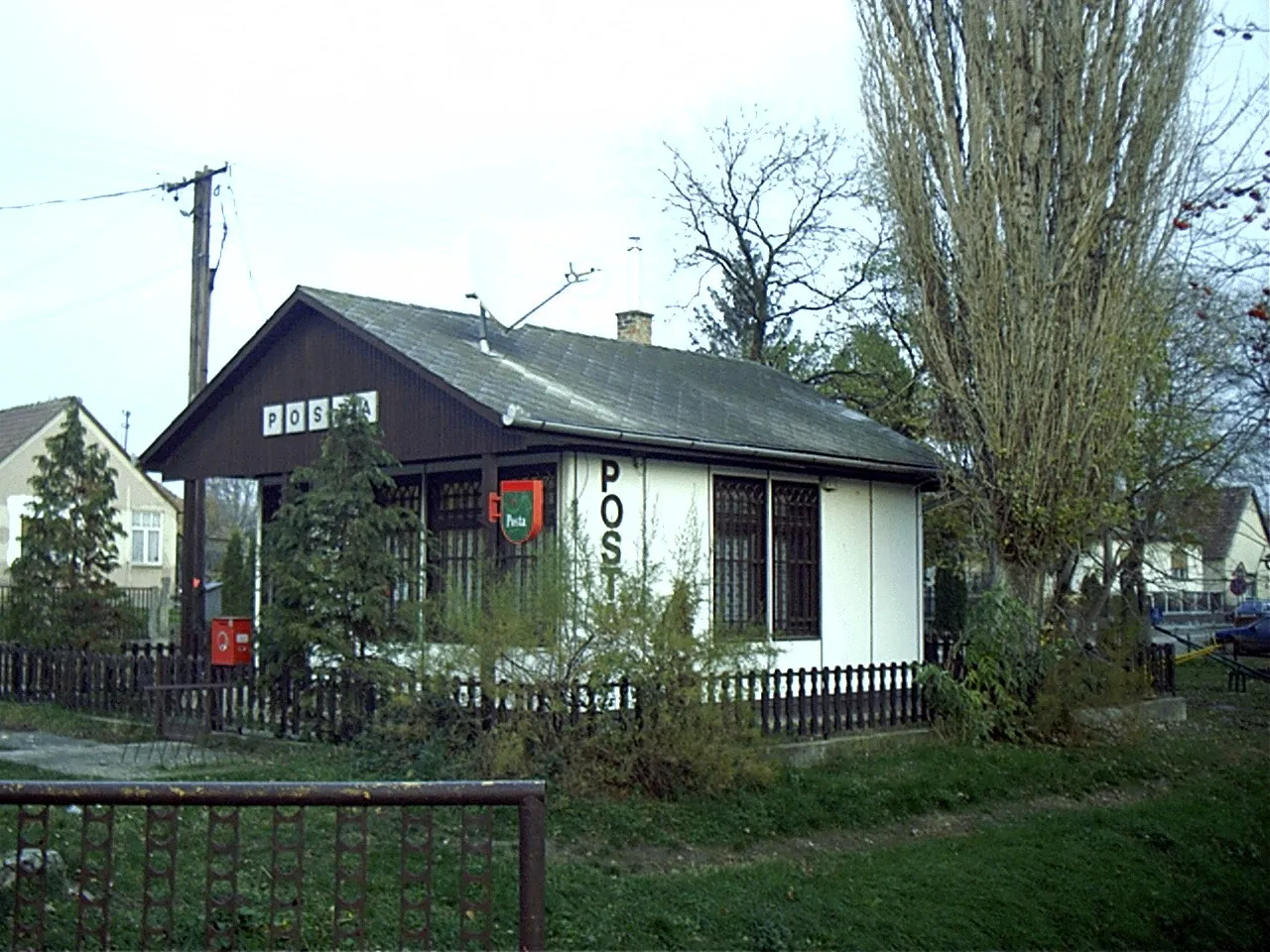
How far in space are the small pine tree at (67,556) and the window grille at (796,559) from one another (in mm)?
8458

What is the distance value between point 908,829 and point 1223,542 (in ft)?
186

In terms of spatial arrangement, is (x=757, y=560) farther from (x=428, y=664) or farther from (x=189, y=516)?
(x=189, y=516)

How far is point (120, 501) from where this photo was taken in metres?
45.7

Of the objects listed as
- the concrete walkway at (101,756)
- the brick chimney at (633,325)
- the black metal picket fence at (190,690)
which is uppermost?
the brick chimney at (633,325)

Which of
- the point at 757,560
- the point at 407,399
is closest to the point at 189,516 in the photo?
the point at 407,399

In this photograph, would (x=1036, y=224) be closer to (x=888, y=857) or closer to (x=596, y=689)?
(x=596, y=689)

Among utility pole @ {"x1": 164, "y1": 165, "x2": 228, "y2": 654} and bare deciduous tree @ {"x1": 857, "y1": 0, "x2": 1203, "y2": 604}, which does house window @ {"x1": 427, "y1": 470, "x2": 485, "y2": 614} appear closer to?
utility pole @ {"x1": 164, "y1": 165, "x2": 228, "y2": 654}

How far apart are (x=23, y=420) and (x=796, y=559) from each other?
33.9 metres

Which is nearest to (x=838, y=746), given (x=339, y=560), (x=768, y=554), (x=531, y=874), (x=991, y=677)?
(x=991, y=677)

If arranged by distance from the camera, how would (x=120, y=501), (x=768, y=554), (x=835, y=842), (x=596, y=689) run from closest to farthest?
(x=835, y=842) < (x=596, y=689) < (x=768, y=554) < (x=120, y=501)

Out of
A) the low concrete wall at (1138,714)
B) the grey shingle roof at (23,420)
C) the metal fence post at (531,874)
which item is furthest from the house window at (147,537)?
the metal fence post at (531,874)

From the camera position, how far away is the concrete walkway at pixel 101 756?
12328mm

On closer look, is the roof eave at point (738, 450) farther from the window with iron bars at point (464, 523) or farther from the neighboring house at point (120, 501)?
the neighboring house at point (120, 501)

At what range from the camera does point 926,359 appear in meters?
17.5
